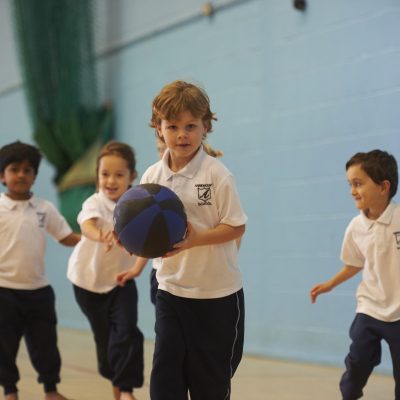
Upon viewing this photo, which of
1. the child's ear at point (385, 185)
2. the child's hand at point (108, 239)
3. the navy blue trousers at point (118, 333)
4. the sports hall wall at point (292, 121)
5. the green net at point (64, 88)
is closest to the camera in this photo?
the child's hand at point (108, 239)

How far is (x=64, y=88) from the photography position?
21.2 feet

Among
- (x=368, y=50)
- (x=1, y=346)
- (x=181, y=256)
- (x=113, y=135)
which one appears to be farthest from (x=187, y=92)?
(x=113, y=135)

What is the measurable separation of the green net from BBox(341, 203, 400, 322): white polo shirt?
12.1ft

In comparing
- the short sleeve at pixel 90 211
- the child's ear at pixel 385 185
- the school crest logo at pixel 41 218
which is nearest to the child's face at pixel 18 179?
the school crest logo at pixel 41 218

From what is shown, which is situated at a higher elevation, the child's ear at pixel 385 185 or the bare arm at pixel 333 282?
the child's ear at pixel 385 185

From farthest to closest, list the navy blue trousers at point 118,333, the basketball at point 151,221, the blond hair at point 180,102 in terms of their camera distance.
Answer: the navy blue trousers at point 118,333 → the blond hair at point 180,102 → the basketball at point 151,221

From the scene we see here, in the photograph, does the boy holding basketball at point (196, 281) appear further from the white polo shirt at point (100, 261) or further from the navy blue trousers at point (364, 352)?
the white polo shirt at point (100, 261)

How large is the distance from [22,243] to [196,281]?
1505 mm

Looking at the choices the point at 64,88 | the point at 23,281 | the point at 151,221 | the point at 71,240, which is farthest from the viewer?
the point at 64,88

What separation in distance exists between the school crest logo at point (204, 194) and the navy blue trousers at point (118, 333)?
4.03 feet

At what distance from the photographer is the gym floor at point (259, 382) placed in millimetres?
3561

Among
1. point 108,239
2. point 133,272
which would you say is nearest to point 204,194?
point 108,239

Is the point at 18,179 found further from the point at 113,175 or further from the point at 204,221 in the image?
the point at 204,221

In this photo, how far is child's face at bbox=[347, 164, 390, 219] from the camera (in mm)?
3025
